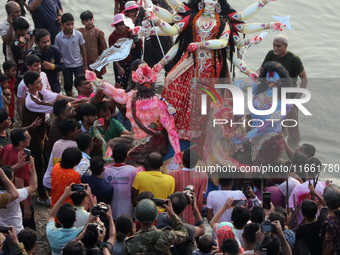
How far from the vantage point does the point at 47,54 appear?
6879 mm

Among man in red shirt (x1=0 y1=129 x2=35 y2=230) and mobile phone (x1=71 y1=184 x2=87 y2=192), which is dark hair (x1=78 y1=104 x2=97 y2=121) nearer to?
man in red shirt (x1=0 y1=129 x2=35 y2=230)

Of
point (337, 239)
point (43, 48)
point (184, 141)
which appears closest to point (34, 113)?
point (43, 48)

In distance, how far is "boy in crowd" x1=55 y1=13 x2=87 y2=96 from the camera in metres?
7.61

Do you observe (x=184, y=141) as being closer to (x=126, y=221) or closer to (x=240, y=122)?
(x=240, y=122)

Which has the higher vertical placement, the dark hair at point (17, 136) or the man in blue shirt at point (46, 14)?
the man in blue shirt at point (46, 14)

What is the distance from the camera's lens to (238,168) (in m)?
5.95

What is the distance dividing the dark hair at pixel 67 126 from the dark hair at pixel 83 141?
24 cm

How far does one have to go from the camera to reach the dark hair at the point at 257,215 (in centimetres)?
402

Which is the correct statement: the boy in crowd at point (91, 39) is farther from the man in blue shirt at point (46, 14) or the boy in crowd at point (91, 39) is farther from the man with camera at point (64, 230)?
the man with camera at point (64, 230)

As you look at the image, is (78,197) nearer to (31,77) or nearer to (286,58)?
(31,77)

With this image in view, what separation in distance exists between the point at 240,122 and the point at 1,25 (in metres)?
3.91

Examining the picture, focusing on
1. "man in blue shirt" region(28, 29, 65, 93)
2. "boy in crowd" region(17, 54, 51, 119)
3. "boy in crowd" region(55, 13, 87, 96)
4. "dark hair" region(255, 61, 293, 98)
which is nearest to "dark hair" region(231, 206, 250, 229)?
"dark hair" region(255, 61, 293, 98)

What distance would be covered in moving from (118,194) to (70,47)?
3.60 metres

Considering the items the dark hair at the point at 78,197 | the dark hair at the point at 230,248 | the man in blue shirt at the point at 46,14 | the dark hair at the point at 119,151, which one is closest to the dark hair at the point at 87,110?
the dark hair at the point at 119,151
